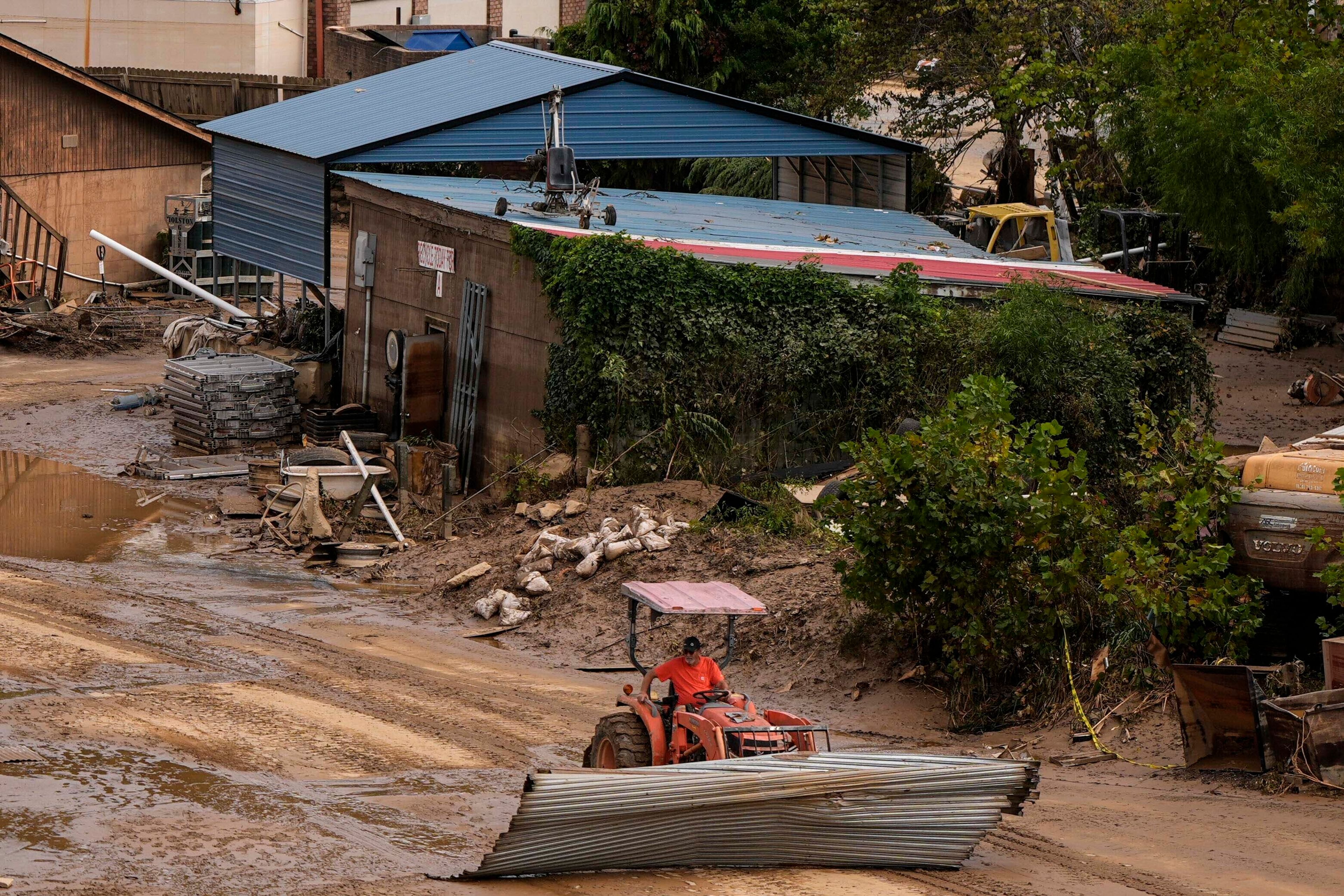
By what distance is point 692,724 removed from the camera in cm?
990

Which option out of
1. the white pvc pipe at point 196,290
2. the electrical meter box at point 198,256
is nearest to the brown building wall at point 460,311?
the white pvc pipe at point 196,290

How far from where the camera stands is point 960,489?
41.3ft

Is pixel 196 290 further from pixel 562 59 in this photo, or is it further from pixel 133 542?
pixel 133 542

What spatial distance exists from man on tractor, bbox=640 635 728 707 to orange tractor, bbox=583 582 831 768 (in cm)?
3

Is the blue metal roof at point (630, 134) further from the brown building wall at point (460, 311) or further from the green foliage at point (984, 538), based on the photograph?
the green foliage at point (984, 538)

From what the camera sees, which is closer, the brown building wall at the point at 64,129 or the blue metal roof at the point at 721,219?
the blue metal roof at the point at 721,219

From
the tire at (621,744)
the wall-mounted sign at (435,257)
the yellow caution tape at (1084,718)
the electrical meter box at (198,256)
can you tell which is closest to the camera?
the tire at (621,744)

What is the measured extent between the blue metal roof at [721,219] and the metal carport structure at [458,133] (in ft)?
2.53

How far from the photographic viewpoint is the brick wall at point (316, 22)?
185 ft

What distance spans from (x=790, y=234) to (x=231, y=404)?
8.59m

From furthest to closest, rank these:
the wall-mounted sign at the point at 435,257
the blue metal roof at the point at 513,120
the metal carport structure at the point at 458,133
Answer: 1. the blue metal roof at the point at 513,120
2. the metal carport structure at the point at 458,133
3. the wall-mounted sign at the point at 435,257

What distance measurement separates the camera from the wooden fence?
1709 inches

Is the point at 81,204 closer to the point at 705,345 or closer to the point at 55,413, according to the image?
the point at 55,413

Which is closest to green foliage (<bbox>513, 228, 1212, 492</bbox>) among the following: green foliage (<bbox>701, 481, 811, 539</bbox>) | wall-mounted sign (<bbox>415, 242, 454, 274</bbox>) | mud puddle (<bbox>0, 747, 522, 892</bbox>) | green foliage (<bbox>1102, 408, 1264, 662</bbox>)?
green foliage (<bbox>701, 481, 811, 539</bbox>)
